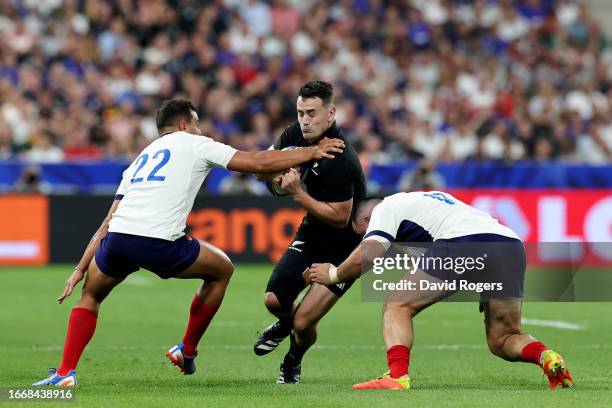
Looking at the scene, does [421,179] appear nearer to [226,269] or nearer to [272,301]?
[272,301]

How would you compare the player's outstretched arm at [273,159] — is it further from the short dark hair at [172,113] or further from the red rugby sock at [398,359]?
the red rugby sock at [398,359]

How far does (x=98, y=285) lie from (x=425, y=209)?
2413 millimetres

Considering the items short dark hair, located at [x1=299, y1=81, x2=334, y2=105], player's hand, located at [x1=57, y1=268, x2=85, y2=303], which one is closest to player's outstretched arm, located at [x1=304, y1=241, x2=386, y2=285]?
short dark hair, located at [x1=299, y1=81, x2=334, y2=105]

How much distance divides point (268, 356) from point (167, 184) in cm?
303

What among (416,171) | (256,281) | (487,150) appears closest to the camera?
(256,281)

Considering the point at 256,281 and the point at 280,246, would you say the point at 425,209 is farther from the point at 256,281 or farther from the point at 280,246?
the point at 280,246

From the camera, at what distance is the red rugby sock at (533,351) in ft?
28.6

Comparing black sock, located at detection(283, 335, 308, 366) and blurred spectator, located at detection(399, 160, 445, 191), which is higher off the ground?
blurred spectator, located at detection(399, 160, 445, 191)

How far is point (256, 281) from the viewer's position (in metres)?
18.9

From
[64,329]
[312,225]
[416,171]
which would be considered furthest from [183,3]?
[312,225]

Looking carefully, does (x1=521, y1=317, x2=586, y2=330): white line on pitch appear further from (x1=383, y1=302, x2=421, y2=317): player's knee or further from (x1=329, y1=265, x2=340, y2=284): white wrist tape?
(x1=329, y1=265, x2=340, y2=284): white wrist tape

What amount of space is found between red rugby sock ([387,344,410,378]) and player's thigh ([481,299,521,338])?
2.65 feet

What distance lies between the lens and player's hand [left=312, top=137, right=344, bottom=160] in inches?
362

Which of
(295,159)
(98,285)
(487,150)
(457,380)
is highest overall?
(487,150)
